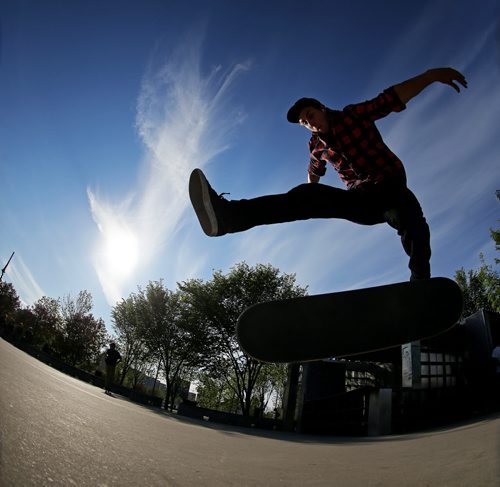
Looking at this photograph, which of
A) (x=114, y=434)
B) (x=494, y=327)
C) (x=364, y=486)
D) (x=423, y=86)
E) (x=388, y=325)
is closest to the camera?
(x=364, y=486)

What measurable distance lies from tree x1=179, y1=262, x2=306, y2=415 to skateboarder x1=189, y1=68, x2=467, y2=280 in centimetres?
1922

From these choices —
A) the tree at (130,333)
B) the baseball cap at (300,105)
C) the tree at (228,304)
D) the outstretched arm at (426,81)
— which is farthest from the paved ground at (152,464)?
the tree at (130,333)

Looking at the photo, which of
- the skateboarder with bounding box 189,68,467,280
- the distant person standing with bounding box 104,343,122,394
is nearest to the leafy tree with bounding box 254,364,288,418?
the distant person standing with bounding box 104,343,122,394

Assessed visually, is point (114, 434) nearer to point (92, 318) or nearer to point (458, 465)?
point (458, 465)

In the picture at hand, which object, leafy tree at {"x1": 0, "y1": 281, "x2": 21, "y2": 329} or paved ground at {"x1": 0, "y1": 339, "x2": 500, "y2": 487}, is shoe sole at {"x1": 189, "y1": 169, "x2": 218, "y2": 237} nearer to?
paved ground at {"x1": 0, "y1": 339, "x2": 500, "y2": 487}

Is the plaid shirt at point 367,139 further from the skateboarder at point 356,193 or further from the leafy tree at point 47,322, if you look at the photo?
the leafy tree at point 47,322

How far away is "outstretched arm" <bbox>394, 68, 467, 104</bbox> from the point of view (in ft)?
7.35

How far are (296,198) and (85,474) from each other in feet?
5.97

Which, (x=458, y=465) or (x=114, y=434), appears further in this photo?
(x=114, y=434)

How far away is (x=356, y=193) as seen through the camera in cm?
239

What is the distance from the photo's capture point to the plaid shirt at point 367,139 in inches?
91.1

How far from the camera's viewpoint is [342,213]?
2.42 m

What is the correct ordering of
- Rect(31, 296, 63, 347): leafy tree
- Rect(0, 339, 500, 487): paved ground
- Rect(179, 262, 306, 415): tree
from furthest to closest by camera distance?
Rect(31, 296, 63, 347): leafy tree → Rect(179, 262, 306, 415): tree → Rect(0, 339, 500, 487): paved ground

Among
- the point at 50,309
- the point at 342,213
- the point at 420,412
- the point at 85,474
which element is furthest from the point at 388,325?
the point at 50,309
